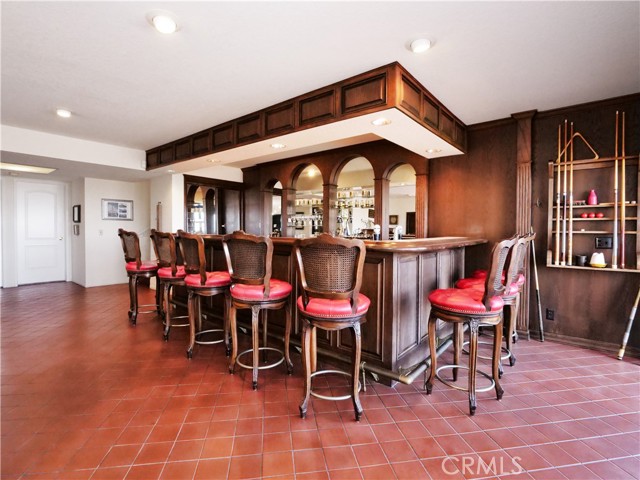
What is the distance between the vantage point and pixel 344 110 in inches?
108

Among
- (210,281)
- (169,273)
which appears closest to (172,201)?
(169,273)

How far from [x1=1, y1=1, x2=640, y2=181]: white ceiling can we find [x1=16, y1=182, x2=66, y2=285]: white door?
4145mm

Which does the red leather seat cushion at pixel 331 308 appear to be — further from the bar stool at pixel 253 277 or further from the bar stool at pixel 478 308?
the bar stool at pixel 478 308

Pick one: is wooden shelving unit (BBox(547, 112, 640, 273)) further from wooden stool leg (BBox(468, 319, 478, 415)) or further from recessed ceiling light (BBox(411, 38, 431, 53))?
recessed ceiling light (BBox(411, 38, 431, 53))

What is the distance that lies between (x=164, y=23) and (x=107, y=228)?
5.82 metres

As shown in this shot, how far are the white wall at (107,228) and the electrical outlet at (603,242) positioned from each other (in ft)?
24.6

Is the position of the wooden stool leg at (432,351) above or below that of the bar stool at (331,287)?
below

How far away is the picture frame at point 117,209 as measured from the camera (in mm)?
6457

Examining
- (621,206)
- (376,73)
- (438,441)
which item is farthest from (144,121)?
(621,206)

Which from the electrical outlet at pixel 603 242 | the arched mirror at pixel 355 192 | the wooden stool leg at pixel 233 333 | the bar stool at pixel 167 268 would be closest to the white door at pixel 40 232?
the bar stool at pixel 167 268

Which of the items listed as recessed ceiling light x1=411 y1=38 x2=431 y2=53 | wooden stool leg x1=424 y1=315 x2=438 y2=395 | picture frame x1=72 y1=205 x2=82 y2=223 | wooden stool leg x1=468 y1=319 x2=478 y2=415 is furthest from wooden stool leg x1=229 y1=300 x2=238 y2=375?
picture frame x1=72 y1=205 x2=82 y2=223

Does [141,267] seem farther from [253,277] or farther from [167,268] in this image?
[253,277]

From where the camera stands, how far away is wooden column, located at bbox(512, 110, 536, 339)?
358cm

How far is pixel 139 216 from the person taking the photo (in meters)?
6.93
